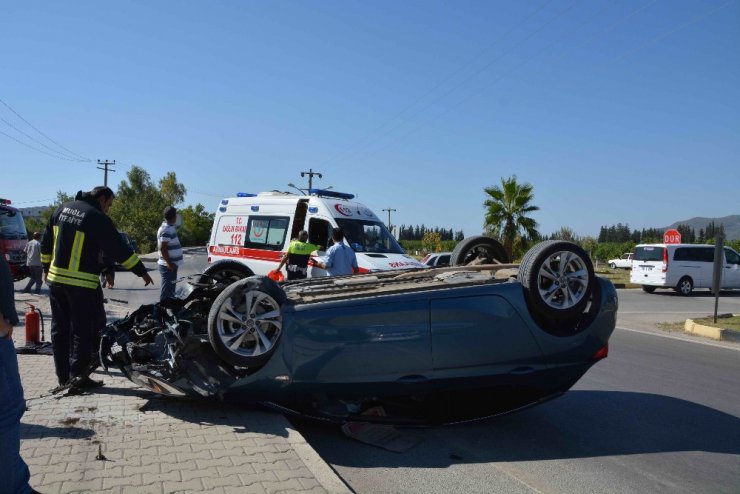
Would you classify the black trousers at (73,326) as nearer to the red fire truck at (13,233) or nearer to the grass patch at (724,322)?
the grass patch at (724,322)

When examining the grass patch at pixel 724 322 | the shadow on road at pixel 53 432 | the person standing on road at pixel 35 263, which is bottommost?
the grass patch at pixel 724 322

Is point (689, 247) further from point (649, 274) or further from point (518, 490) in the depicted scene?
point (518, 490)

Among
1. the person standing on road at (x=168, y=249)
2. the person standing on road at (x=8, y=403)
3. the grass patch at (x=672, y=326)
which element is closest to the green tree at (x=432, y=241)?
the grass patch at (x=672, y=326)

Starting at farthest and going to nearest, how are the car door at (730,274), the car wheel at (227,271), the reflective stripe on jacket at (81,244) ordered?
the car door at (730,274) → the car wheel at (227,271) → the reflective stripe on jacket at (81,244)

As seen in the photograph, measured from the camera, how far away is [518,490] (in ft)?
13.5

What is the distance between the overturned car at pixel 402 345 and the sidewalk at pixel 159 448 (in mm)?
278

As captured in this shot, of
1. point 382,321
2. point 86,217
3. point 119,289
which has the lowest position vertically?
point 119,289

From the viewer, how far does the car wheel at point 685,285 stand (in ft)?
77.0

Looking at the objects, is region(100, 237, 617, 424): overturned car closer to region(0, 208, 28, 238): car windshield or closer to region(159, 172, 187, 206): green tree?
region(0, 208, 28, 238): car windshield

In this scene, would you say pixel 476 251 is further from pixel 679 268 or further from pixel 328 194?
pixel 679 268

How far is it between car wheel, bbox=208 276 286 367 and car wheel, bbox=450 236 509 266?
2.61 m

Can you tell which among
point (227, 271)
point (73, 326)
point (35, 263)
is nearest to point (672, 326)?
point (227, 271)

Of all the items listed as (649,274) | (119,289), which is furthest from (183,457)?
(649,274)

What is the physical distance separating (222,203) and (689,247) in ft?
59.3
